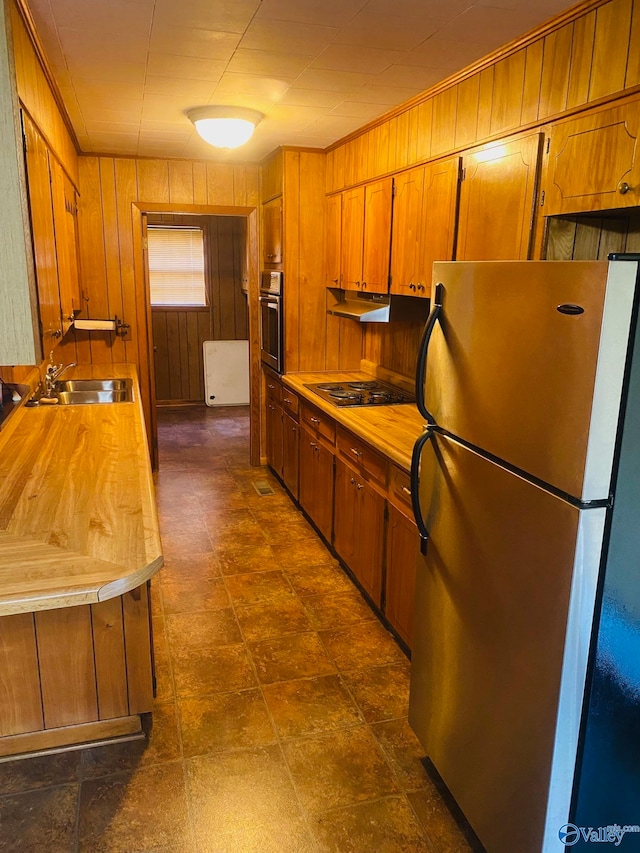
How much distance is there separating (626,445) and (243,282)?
266 inches

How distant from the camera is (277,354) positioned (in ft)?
15.7

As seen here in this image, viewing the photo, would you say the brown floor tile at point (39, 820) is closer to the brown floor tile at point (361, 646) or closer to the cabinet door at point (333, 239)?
the brown floor tile at point (361, 646)

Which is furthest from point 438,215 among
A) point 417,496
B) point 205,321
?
point 205,321

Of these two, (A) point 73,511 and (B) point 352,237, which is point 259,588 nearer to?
(A) point 73,511

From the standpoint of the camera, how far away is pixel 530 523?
147 cm

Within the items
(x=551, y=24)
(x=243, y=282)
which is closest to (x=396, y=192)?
(x=551, y=24)

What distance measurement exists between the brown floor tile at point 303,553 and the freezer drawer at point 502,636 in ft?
5.60

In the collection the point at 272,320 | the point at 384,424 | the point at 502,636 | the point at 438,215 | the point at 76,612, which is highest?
the point at 438,215

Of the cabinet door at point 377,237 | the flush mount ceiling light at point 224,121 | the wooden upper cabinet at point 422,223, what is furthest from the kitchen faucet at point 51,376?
the wooden upper cabinet at point 422,223

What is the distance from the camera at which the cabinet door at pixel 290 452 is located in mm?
4504

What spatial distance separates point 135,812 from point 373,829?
75 cm

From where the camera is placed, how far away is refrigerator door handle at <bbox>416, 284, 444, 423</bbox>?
73.5 inches

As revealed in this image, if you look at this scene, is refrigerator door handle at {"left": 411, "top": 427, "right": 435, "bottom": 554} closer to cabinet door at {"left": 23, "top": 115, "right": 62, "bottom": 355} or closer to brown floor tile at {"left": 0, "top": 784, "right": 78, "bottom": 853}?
cabinet door at {"left": 23, "top": 115, "right": 62, "bottom": 355}

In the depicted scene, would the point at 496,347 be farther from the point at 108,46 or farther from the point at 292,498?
the point at 292,498
